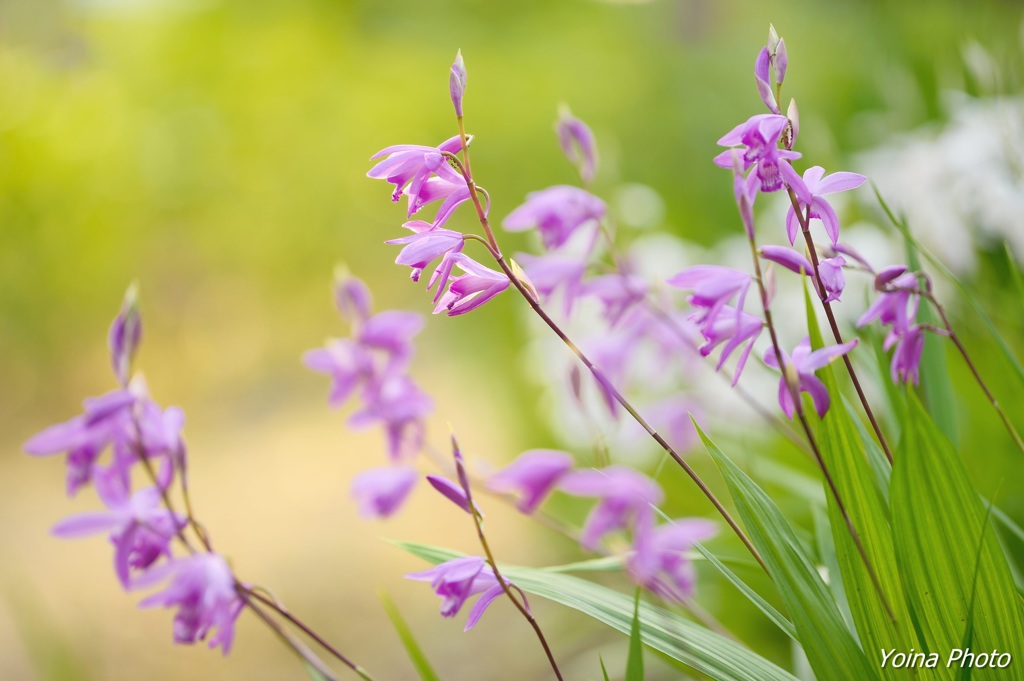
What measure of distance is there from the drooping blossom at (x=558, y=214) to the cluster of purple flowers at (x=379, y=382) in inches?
5.5

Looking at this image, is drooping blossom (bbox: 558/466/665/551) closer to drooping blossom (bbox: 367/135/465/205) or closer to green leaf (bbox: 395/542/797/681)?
green leaf (bbox: 395/542/797/681)

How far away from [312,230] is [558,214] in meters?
3.96

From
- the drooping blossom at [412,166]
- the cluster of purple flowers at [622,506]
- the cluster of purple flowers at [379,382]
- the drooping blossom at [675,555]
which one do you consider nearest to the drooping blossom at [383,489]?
the cluster of purple flowers at [379,382]

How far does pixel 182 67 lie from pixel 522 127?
197 cm

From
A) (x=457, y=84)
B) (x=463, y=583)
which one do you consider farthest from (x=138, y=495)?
(x=457, y=84)

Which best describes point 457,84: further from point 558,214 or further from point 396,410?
point 396,410

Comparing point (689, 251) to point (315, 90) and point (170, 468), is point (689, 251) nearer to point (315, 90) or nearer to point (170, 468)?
point (170, 468)

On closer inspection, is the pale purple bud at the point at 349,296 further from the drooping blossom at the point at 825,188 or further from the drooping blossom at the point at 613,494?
the drooping blossom at the point at 825,188

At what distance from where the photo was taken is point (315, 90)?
483cm

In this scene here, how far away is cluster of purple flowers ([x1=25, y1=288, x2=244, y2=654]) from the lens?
1.79 ft

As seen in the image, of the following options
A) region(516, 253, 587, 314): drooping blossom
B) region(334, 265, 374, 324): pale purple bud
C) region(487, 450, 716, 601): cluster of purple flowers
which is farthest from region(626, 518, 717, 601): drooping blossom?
region(334, 265, 374, 324): pale purple bud

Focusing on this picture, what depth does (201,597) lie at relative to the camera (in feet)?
1.77

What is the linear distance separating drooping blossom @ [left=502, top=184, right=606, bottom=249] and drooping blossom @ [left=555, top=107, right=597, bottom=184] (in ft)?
0.07

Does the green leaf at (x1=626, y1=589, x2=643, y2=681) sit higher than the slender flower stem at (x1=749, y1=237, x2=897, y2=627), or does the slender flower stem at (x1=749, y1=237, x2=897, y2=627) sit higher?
the slender flower stem at (x1=749, y1=237, x2=897, y2=627)
